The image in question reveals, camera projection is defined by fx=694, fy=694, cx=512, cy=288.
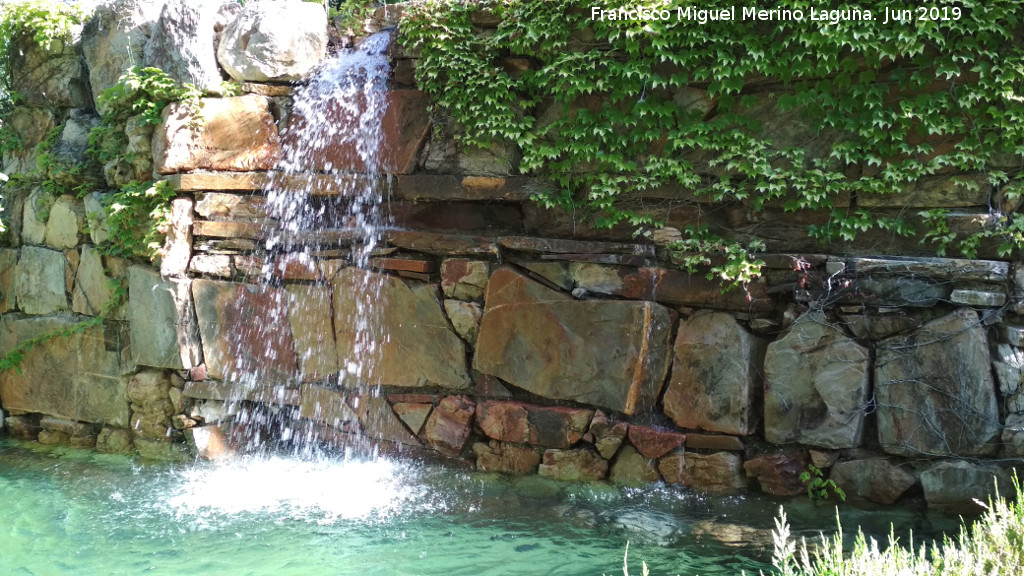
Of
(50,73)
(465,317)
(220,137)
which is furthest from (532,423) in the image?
(50,73)

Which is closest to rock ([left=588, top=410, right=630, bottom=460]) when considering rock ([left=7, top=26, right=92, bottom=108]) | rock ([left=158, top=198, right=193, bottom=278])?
rock ([left=158, top=198, right=193, bottom=278])

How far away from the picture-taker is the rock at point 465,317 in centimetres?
427

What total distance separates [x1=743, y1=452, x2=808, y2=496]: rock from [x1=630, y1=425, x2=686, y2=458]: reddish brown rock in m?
0.46

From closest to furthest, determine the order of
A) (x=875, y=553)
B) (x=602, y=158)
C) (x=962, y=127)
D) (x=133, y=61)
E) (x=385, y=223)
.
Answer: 1. (x=875, y=553)
2. (x=962, y=127)
3. (x=602, y=158)
4. (x=385, y=223)
5. (x=133, y=61)

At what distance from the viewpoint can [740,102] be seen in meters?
3.86

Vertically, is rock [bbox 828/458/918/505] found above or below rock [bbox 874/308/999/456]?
below

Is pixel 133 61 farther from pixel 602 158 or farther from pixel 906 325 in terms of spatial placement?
pixel 906 325

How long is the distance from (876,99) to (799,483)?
2068mm

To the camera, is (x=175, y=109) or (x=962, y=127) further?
(x=175, y=109)

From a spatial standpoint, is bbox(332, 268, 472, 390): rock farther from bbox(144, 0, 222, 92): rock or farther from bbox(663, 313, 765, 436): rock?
bbox(144, 0, 222, 92): rock

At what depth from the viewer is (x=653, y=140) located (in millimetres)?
4039

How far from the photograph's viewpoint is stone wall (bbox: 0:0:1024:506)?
3.57m

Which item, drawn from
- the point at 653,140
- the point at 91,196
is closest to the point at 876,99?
the point at 653,140

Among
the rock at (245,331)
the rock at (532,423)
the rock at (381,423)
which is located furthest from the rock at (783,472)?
the rock at (245,331)
